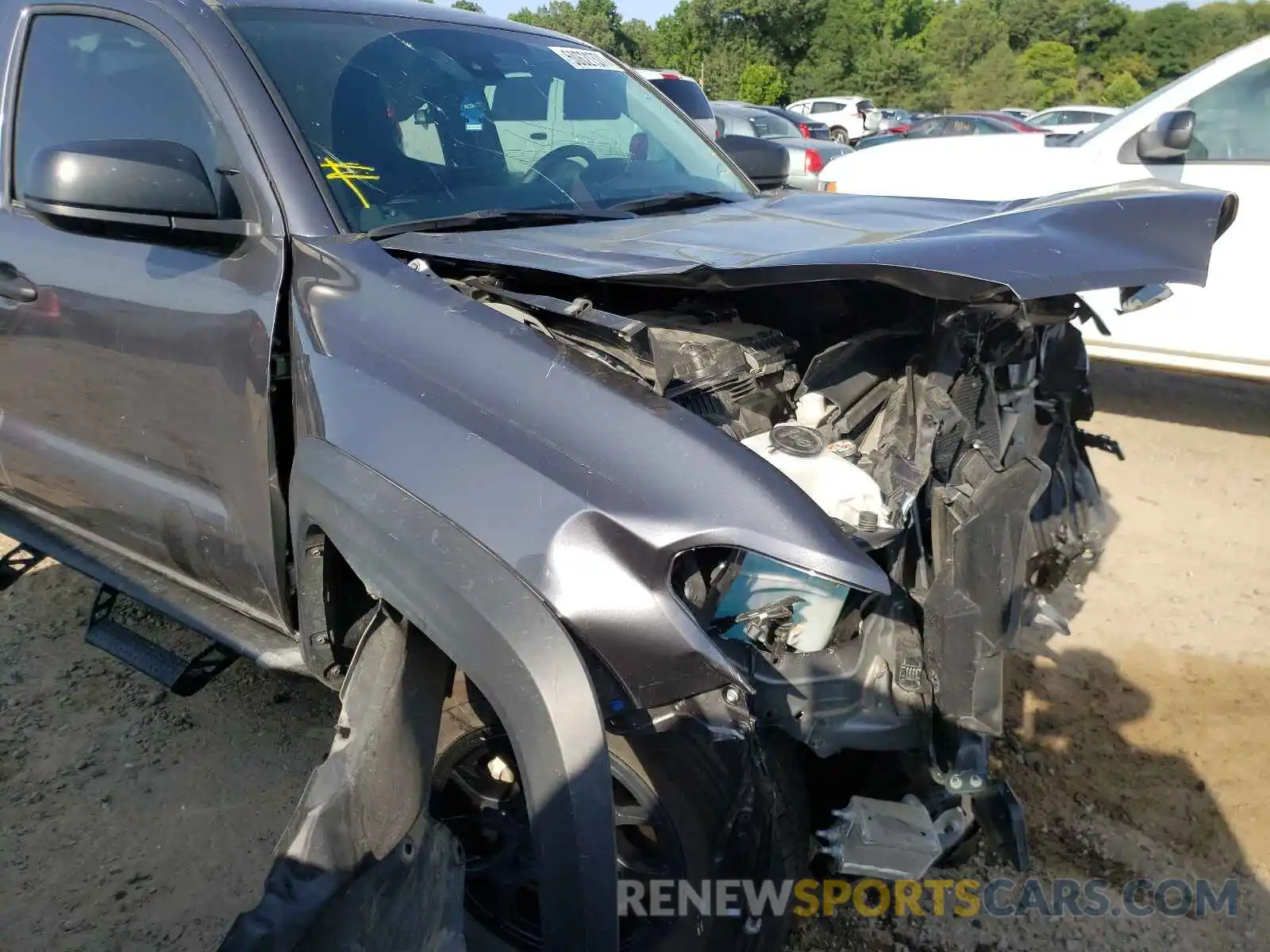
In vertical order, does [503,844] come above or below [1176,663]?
above

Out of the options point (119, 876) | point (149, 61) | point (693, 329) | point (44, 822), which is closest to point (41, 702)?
point (44, 822)

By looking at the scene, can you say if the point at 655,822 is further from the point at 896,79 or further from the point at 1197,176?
the point at 896,79

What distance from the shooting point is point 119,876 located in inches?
95.0

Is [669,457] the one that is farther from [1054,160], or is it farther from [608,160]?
[1054,160]

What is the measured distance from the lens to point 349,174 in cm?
216

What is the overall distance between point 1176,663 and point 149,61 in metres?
3.65

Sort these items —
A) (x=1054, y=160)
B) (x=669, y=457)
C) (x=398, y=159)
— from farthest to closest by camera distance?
1. (x=1054, y=160)
2. (x=398, y=159)
3. (x=669, y=457)

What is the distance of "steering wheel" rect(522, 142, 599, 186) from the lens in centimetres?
258

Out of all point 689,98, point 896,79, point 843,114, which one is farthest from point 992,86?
point 689,98

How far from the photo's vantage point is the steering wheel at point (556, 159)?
2.58 meters

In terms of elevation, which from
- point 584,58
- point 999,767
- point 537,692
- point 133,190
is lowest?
point 999,767

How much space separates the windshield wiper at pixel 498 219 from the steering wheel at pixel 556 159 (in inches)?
7.1

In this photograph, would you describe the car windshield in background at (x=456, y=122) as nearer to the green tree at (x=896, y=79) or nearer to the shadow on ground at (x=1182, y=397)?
the shadow on ground at (x=1182, y=397)

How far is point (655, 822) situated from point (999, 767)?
1.43m
